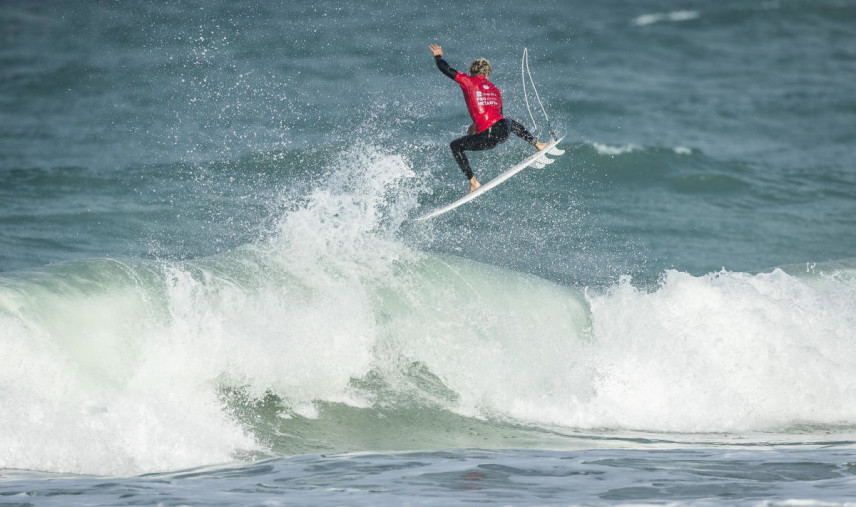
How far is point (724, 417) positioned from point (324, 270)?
3683 mm

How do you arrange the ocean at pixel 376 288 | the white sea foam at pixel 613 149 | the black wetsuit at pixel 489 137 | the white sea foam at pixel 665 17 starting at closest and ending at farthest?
the ocean at pixel 376 288 → the black wetsuit at pixel 489 137 → the white sea foam at pixel 613 149 → the white sea foam at pixel 665 17

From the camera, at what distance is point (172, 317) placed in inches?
298

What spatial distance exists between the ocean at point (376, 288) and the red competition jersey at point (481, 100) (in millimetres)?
1311

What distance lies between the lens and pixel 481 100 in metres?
9.78

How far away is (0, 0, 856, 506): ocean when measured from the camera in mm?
6148

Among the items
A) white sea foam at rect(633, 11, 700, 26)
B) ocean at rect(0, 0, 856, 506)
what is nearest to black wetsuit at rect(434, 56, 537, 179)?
ocean at rect(0, 0, 856, 506)

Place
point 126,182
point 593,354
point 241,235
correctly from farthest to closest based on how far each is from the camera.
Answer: point 126,182 < point 241,235 < point 593,354

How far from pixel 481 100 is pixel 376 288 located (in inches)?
90.8

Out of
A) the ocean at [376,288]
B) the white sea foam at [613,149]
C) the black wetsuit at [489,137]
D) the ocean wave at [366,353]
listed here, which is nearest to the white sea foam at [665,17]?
the ocean at [376,288]

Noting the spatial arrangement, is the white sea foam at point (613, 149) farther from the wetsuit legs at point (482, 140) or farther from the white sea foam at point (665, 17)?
the white sea foam at point (665, 17)

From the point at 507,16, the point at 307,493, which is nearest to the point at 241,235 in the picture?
the point at 307,493

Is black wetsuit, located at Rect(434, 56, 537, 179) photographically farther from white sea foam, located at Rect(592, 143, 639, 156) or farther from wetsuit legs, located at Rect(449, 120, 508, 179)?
white sea foam, located at Rect(592, 143, 639, 156)

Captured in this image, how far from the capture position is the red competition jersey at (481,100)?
9.73m

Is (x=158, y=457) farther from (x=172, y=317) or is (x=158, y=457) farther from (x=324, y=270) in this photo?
(x=324, y=270)
